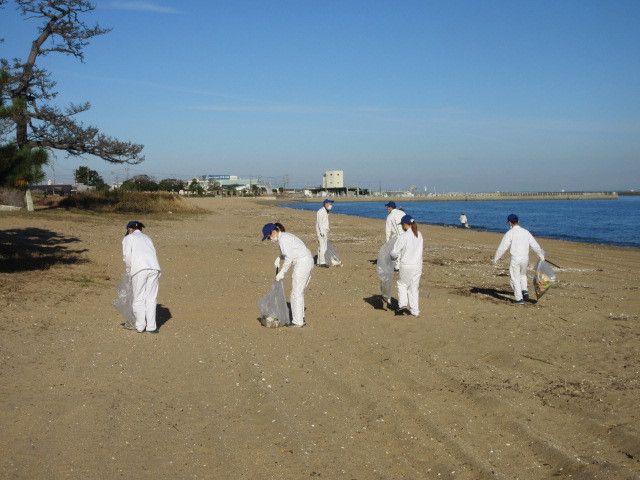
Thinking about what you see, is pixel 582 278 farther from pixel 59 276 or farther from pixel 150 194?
pixel 150 194

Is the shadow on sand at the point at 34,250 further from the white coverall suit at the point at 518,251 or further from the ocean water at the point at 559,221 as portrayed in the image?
the ocean water at the point at 559,221

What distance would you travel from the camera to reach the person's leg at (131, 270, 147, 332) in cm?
852

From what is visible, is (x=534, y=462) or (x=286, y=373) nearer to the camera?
(x=534, y=462)

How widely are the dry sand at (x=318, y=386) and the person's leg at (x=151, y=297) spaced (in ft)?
0.74

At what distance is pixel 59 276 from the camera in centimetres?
1252

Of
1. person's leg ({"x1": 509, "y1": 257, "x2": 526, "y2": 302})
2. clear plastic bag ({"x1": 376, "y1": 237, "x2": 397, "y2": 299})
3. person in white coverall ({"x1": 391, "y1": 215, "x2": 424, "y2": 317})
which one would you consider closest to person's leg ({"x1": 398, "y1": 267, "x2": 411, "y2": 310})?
person in white coverall ({"x1": 391, "y1": 215, "x2": 424, "y2": 317})

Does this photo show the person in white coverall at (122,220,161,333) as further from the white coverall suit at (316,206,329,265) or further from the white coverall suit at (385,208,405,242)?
the white coverall suit at (385,208,405,242)

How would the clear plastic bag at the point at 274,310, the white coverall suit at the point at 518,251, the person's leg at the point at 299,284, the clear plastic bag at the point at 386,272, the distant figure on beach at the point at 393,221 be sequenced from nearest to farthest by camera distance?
Answer: the person's leg at the point at 299,284
the clear plastic bag at the point at 274,310
the clear plastic bag at the point at 386,272
the white coverall suit at the point at 518,251
the distant figure on beach at the point at 393,221

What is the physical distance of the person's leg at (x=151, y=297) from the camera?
8637 mm

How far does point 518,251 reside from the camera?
11289 mm

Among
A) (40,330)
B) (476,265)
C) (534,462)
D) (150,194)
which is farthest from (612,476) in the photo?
(150,194)

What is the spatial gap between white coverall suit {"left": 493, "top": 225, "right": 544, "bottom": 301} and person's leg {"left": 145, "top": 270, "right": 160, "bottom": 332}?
633 centimetres

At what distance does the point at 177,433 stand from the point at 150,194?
3515cm

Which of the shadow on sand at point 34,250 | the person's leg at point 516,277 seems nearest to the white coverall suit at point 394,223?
the person's leg at point 516,277
